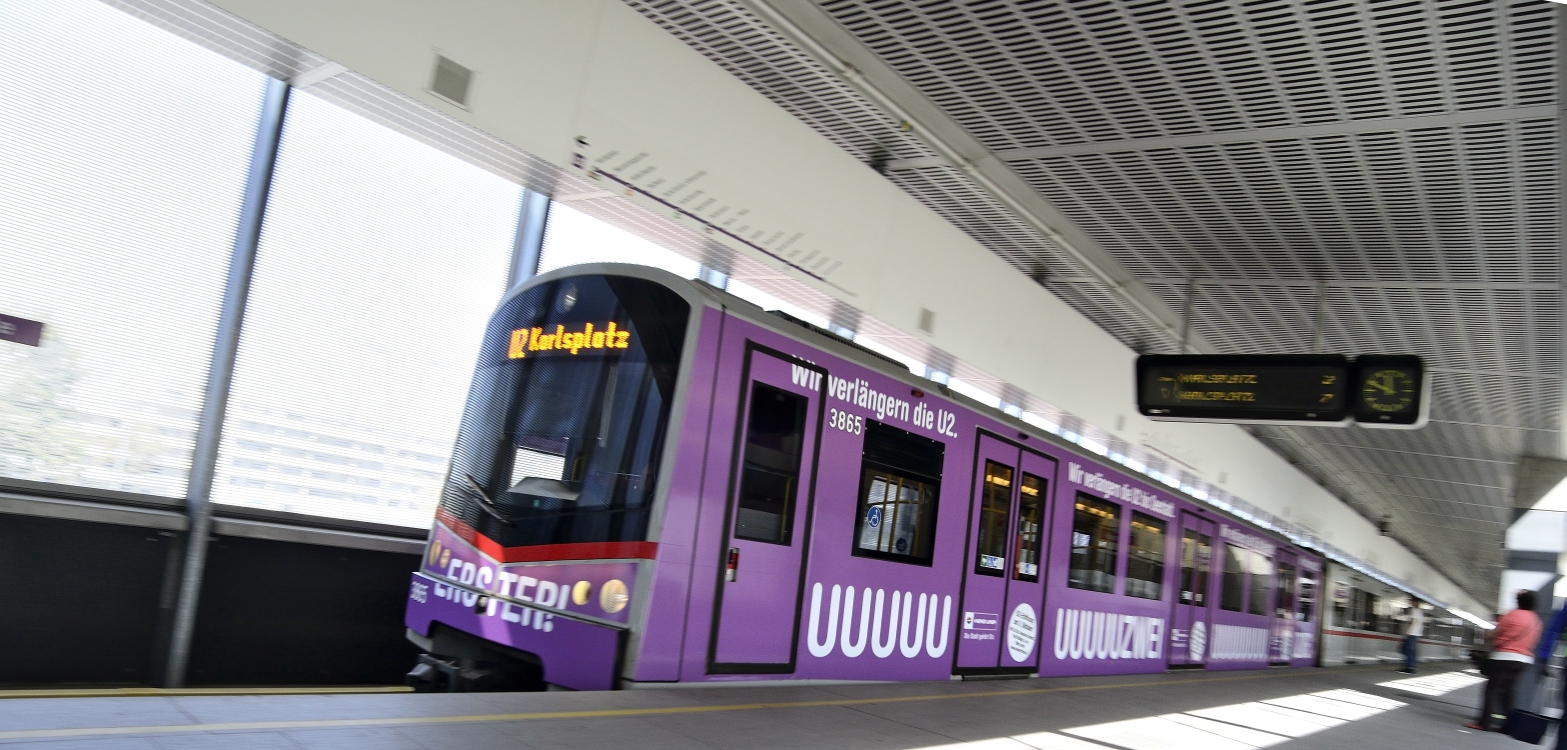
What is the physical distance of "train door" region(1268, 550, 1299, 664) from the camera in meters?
16.5

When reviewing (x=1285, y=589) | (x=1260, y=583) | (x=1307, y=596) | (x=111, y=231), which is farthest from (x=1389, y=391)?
(x=1307, y=596)

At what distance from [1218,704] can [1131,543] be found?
1.98 meters

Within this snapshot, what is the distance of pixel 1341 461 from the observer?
18641mm

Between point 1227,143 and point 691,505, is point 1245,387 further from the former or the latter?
point 691,505

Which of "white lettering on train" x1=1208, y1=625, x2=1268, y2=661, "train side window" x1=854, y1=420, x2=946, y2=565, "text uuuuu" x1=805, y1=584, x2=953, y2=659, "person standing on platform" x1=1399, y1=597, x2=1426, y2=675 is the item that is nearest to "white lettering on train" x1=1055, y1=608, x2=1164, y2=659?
"white lettering on train" x1=1208, y1=625, x2=1268, y2=661

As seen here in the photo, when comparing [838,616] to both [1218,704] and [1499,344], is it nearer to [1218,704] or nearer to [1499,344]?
[1218,704]

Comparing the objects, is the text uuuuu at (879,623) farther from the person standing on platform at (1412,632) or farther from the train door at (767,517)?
the person standing on platform at (1412,632)

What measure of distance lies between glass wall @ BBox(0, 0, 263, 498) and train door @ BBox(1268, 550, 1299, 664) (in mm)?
15536

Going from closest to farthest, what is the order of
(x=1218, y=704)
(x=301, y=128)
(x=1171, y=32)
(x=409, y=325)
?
(x=1171, y=32) < (x=301, y=128) < (x=409, y=325) < (x=1218, y=704)

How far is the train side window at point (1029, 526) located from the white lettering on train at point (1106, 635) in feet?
2.84

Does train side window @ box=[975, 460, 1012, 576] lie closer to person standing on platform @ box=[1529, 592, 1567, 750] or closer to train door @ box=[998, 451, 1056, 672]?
train door @ box=[998, 451, 1056, 672]

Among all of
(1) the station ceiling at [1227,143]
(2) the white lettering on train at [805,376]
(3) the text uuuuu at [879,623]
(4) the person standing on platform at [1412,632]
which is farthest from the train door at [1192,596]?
(4) the person standing on platform at [1412,632]

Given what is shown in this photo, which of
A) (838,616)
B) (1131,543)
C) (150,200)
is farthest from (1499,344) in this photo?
(150,200)

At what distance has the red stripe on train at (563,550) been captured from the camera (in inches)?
208
